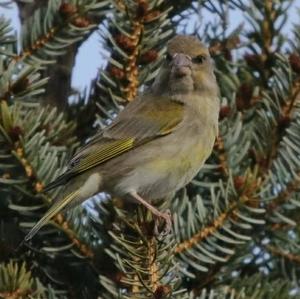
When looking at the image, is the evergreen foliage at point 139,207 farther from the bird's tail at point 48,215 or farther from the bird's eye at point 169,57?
the bird's eye at point 169,57

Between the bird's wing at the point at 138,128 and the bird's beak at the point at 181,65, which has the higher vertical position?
the bird's beak at the point at 181,65

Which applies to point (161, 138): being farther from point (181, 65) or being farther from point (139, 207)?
point (139, 207)

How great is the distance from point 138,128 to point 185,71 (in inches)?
14.3

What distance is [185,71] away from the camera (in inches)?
144

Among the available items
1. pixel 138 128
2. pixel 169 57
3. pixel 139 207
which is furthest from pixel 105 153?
pixel 139 207

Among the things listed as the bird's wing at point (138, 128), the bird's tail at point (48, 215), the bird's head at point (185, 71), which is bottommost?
the bird's tail at point (48, 215)

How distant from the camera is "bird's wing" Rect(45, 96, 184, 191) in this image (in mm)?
3275

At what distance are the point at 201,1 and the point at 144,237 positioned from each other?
105cm

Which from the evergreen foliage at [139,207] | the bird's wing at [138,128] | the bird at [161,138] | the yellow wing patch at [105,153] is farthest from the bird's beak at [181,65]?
the evergreen foliage at [139,207]

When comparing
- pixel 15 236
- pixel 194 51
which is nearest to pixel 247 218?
pixel 15 236

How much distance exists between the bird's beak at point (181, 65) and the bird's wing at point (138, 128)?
0.16m

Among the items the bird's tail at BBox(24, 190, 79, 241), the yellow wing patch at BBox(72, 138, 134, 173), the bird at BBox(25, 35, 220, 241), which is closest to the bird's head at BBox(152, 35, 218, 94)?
the bird at BBox(25, 35, 220, 241)

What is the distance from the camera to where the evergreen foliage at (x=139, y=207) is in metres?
2.38

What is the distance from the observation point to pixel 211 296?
219cm
